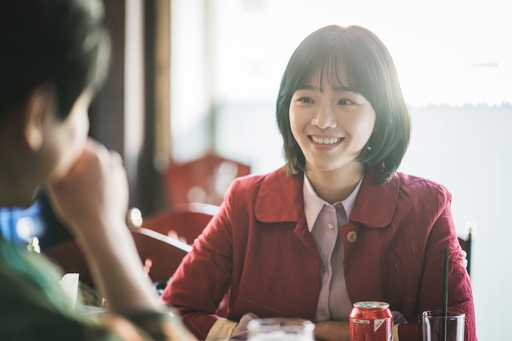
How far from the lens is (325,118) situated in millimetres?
1529

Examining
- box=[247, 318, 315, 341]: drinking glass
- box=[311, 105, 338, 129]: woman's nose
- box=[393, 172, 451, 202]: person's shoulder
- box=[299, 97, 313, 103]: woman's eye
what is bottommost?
box=[247, 318, 315, 341]: drinking glass

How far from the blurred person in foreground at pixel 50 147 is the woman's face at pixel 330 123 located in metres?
0.86

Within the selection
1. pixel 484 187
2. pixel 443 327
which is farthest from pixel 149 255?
pixel 484 187

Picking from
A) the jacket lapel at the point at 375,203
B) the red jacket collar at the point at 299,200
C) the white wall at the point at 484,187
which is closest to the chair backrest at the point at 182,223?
the red jacket collar at the point at 299,200

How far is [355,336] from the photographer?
104 centimetres

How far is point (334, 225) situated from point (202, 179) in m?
2.16

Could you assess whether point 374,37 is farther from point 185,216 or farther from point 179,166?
point 179,166

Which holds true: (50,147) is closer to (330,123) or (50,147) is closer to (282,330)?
(282,330)

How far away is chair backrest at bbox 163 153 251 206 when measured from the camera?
3584mm

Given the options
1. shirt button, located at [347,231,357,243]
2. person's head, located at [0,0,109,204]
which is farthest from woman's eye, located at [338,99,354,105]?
person's head, located at [0,0,109,204]

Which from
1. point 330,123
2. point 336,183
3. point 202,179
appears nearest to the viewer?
point 330,123

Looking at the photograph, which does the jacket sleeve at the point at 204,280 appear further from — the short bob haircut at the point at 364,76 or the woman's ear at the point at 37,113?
the woman's ear at the point at 37,113

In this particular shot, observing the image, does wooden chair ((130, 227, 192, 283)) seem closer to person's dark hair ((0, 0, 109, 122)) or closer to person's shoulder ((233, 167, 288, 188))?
person's shoulder ((233, 167, 288, 188))

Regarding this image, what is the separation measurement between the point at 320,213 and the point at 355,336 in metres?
0.57
